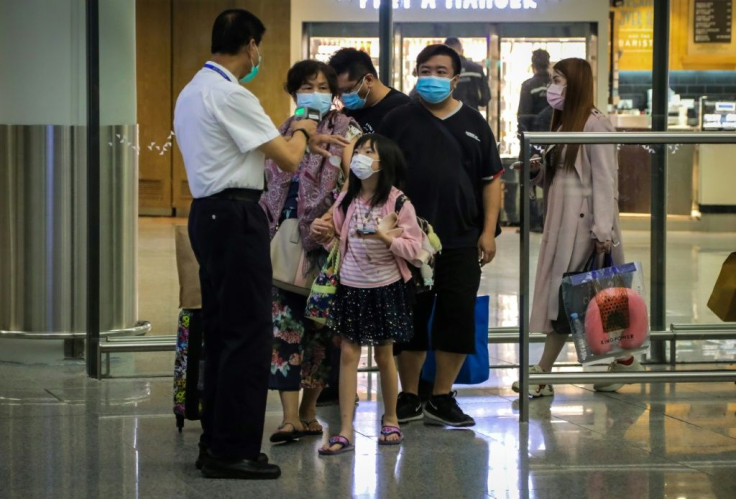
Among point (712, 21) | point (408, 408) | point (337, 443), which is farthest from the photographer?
point (712, 21)

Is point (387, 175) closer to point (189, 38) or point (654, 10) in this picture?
point (189, 38)

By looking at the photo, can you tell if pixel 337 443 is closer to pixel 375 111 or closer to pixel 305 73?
pixel 305 73

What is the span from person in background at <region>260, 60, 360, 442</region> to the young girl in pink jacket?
0.57ft

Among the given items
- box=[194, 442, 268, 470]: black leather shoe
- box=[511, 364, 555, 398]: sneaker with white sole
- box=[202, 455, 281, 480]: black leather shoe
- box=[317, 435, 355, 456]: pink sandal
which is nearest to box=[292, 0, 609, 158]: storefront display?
box=[511, 364, 555, 398]: sneaker with white sole

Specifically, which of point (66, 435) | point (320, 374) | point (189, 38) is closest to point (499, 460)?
point (320, 374)

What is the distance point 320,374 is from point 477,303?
961mm

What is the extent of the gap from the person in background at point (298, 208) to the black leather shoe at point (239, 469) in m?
0.55

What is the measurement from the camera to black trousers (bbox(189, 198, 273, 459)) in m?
4.93

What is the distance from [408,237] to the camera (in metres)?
5.44

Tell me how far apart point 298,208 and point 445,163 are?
0.70 metres

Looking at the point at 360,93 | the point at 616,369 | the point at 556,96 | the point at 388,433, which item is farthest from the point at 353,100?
the point at 616,369

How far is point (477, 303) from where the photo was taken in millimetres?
6387

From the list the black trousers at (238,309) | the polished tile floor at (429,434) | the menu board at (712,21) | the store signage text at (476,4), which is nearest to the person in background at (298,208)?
the polished tile floor at (429,434)

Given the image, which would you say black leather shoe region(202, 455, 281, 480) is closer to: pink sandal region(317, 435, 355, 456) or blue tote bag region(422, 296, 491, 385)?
pink sandal region(317, 435, 355, 456)
